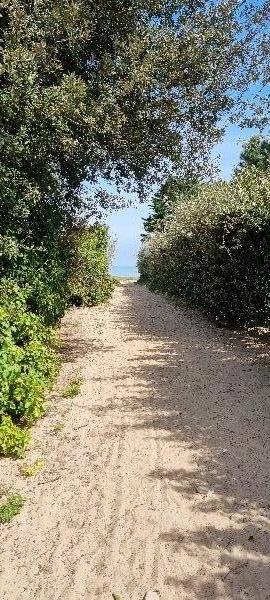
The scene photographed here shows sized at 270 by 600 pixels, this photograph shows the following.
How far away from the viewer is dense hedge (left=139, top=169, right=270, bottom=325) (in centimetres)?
1331

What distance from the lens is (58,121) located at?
848 centimetres

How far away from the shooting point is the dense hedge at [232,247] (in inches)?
524

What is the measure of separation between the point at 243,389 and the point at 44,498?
4.81 meters

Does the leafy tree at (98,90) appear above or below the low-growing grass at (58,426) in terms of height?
above

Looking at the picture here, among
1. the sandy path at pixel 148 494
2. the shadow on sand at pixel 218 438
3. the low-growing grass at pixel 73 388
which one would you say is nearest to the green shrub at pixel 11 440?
the sandy path at pixel 148 494

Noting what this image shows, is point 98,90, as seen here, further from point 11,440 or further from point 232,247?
point 11,440

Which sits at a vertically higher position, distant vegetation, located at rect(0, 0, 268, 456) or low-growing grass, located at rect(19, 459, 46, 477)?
distant vegetation, located at rect(0, 0, 268, 456)

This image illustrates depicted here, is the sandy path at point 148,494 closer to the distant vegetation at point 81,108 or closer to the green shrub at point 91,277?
the distant vegetation at point 81,108

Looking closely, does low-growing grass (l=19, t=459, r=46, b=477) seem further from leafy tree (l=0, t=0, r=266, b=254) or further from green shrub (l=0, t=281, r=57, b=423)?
leafy tree (l=0, t=0, r=266, b=254)

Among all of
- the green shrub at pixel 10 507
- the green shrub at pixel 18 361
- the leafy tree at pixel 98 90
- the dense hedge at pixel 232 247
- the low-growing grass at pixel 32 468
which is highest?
the leafy tree at pixel 98 90

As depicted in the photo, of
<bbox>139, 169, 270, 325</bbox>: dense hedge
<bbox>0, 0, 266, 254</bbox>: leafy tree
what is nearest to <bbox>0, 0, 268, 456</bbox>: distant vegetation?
<bbox>0, 0, 266, 254</bbox>: leafy tree

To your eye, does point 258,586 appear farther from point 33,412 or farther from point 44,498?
point 33,412

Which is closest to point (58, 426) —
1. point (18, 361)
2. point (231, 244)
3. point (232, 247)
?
point (18, 361)

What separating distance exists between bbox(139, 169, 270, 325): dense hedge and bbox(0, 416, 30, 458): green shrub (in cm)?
892
